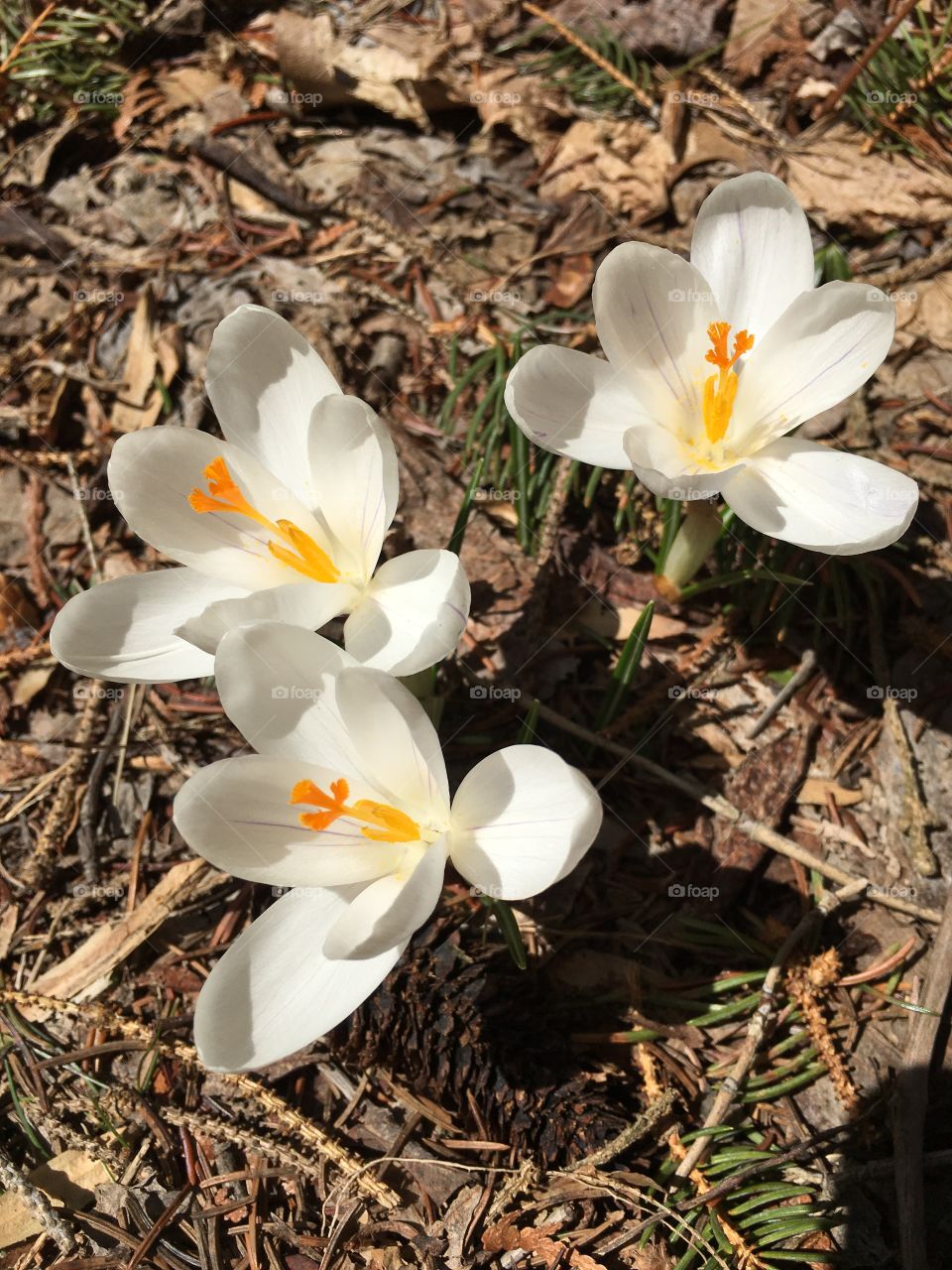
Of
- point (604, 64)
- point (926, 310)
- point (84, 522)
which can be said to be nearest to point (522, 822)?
point (84, 522)

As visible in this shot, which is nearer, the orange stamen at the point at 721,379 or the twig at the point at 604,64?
the orange stamen at the point at 721,379

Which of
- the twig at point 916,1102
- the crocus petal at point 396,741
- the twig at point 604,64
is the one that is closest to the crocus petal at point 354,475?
the crocus petal at point 396,741

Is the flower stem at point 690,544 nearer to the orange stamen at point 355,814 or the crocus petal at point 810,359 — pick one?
the crocus petal at point 810,359

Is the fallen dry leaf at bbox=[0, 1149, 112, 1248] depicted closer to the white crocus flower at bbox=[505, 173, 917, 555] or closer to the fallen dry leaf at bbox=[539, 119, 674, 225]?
the white crocus flower at bbox=[505, 173, 917, 555]

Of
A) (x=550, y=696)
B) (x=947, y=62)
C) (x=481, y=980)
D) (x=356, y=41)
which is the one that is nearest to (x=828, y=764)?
(x=550, y=696)

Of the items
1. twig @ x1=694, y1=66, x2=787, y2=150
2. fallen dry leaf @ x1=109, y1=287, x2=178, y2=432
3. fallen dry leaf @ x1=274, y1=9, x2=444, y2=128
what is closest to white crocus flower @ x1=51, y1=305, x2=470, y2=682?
fallen dry leaf @ x1=109, y1=287, x2=178, y2=432

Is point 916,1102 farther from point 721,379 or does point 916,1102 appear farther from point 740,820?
point 721,379
